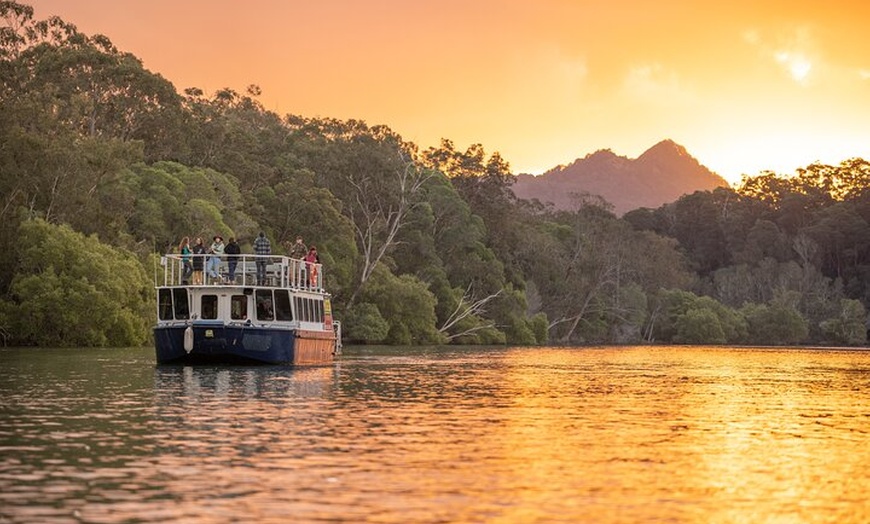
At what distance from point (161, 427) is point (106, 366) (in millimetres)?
27759

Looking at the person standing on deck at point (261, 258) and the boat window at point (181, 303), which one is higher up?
the person standing on deck at point (261, 258)

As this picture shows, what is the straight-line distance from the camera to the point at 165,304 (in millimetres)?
54000

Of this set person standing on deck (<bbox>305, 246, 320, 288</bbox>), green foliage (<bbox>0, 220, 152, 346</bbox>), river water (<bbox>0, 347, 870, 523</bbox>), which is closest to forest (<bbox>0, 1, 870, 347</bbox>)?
green foliage (<bbox>0, 220, 152, 346</bbox>)

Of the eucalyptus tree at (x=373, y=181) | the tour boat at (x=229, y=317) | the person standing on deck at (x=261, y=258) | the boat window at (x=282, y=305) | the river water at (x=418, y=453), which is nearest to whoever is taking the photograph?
the river water at (x=418, y=453)

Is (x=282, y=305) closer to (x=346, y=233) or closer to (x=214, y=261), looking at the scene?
(x=214, y=261)

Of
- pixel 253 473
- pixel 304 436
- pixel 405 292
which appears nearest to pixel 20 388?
pixel 304 436

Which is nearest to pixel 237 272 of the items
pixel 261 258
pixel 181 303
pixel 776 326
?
pixel 261 258

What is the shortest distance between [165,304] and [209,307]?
1747mm

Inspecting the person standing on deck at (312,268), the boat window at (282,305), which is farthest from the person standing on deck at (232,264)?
the person standing on deck at (312,268)

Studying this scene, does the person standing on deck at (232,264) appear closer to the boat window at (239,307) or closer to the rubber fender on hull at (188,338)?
the boat window at (239,307)

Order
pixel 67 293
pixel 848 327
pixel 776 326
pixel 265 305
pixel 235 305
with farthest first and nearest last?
pixel 776 326
pixel 848 327
pixel 67 293
pixel 265 305
pixel 235 305

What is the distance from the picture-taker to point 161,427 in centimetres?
2738

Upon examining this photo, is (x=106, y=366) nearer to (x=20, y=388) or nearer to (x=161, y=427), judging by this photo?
(x=20, y=388)

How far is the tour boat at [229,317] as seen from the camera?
174 feet
